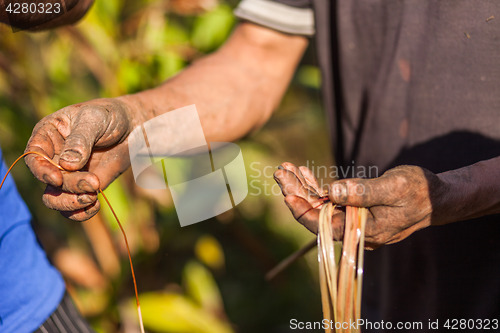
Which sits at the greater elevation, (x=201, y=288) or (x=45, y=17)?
(x=45, y=17)

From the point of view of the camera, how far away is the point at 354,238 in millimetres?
738

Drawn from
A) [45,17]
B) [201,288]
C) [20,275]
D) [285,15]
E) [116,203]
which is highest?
[45,17]

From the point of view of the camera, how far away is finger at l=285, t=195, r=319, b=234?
0.75 metres

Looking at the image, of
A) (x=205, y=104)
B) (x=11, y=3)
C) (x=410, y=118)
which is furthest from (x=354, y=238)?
(x=11, y=3)

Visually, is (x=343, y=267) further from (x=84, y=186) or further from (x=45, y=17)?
(x=45, y=17)

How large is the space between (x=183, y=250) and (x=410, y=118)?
42.9 inches

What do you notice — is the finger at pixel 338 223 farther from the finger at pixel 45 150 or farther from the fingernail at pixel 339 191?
the finger at pixel 45 150

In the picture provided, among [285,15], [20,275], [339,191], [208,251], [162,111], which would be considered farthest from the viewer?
[208,251]

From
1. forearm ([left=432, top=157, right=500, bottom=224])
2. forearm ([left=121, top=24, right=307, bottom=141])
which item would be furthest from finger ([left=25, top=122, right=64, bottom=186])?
forearm ([left=432, top=157, right=500, bottom=224])

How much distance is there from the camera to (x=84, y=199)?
731mm

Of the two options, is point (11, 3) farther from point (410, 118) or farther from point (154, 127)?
point (410, 118)

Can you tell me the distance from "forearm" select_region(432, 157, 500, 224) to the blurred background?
3.16ft

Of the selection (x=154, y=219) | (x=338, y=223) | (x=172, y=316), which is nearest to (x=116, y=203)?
(x=154, y=219)

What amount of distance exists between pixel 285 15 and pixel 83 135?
2.07 feet
